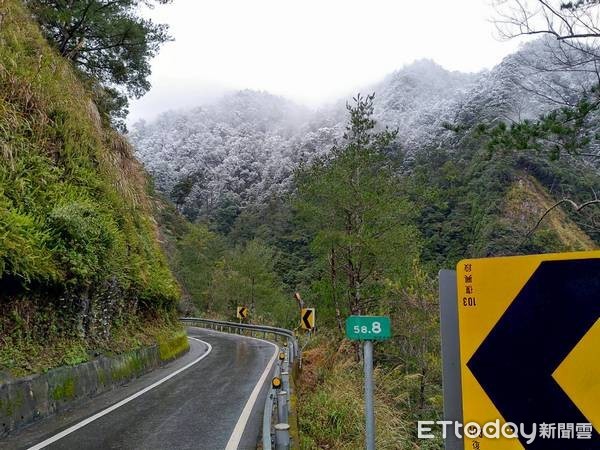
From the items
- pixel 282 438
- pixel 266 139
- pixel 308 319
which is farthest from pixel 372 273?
pixel 266 139

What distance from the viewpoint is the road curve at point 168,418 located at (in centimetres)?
624

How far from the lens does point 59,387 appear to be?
7812 mm

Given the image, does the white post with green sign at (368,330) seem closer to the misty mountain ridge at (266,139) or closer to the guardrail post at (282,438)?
the guardrail post at (282,438)

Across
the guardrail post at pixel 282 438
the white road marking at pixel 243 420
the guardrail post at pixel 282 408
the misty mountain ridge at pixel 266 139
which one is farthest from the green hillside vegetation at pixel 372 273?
the misty mountain ridge at pixel 266 139

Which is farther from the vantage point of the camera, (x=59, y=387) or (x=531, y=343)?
(x=59, y=387)

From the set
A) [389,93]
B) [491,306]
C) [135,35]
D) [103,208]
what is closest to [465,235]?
[135,35]

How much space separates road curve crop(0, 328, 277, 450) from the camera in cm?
624

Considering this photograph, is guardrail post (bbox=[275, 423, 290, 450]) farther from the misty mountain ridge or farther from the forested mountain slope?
the misty mountain ridge

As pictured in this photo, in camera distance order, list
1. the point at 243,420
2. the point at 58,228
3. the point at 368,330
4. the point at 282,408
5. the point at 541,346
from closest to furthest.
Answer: the point at 541,346 < the point at 368,330 < the point at 282,408 < the point at 243,420 < the point at 58,228

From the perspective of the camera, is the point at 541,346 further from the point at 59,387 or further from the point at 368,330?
the point at 59,387

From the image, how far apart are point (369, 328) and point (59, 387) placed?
20.9ft

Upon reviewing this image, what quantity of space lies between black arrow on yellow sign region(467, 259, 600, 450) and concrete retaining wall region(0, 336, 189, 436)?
6731 millimetres

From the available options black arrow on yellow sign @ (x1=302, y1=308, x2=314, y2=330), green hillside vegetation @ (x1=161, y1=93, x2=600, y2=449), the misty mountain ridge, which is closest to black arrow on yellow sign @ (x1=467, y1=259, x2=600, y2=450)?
green hillside vegetation @ (x1=161, y1=93, x2=600, y2=449)

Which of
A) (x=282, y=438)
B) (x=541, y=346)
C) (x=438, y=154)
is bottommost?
(x=282, y=438)
